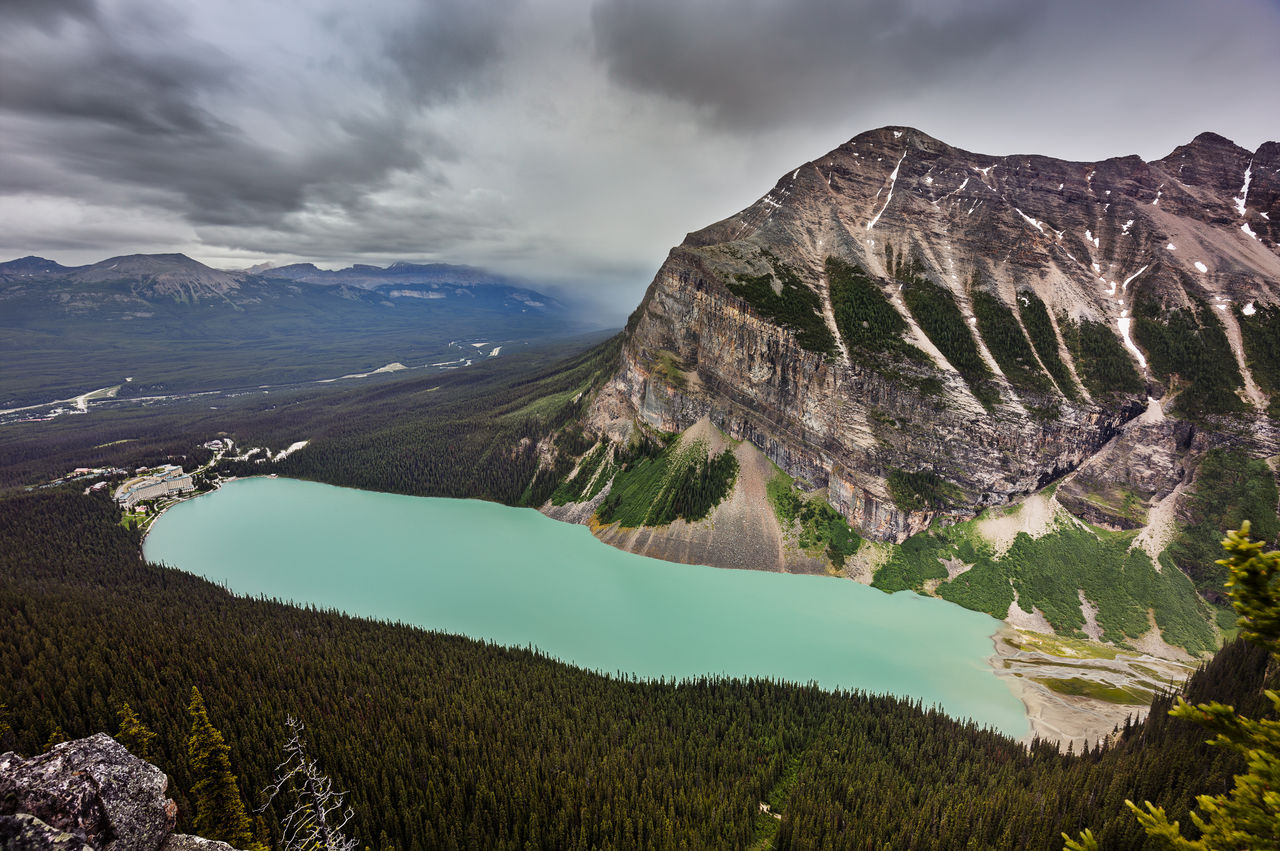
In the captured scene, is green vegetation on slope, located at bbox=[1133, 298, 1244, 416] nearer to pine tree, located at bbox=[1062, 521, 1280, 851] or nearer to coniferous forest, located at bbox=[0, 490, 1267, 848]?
coniferous forest, located at bbox=[0, 490, 1267, 848]

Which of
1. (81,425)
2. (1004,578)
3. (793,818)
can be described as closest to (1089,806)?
(793,818)

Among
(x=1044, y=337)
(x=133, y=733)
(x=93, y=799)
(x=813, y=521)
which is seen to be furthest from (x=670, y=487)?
(x=93, y=799)

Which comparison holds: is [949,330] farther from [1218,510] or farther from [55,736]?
[55,736]

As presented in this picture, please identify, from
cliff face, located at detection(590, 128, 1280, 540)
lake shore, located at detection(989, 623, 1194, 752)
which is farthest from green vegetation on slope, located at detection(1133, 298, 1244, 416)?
lake shore, located at detection(989, 623, 1194, 752)

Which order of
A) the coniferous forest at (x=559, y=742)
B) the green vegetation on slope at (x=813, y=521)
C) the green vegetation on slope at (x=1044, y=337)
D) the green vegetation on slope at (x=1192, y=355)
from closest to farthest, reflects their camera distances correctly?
the coniferous forest at (x=559, y=742)
the green vegetation on slope at (x=1192, y=355)
the green vegetation on slope at (x=813, y=521)
the green vegetation on slope at (x=1044, y=337)

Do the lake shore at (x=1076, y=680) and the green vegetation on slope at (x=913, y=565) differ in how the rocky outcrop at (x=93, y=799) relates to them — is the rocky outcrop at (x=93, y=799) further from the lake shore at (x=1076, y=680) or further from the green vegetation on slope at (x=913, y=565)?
the green vegetation on slope at (x=913, y=565)

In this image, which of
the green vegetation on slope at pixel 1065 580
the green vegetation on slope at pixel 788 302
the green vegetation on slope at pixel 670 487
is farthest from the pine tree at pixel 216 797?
the green vegetation on slope at pixel 788 302
